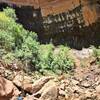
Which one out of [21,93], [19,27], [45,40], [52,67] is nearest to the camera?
[21,93]

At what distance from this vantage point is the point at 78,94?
859 cm

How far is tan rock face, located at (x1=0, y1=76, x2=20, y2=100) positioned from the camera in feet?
25.4

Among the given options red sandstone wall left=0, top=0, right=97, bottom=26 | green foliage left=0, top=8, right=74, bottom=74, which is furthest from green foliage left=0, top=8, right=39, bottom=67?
red sandstone wall left=0, top=0, right=97, bottom=26

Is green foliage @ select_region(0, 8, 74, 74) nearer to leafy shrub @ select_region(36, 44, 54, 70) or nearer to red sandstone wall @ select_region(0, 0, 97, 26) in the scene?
leafy shrub @ select_region(36, 44, 54, 70)

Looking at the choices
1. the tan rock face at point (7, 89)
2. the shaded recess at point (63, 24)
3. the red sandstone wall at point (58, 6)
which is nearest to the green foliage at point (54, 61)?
the tan rock face at point (7, 89)

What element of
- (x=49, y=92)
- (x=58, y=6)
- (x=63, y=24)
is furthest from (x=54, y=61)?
(x=58, y=6)

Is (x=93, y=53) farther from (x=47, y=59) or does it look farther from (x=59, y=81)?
(x=59, y=81)

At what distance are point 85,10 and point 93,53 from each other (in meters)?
2.31

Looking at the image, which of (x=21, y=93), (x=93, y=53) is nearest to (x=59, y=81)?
(x=21, y=93)

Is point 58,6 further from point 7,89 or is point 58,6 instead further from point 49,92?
point 7,89

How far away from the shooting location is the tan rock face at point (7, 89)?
7.73 m

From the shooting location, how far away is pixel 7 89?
7.89 meters

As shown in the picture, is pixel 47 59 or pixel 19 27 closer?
pixel 47 59

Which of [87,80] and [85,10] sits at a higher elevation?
[85,10]
